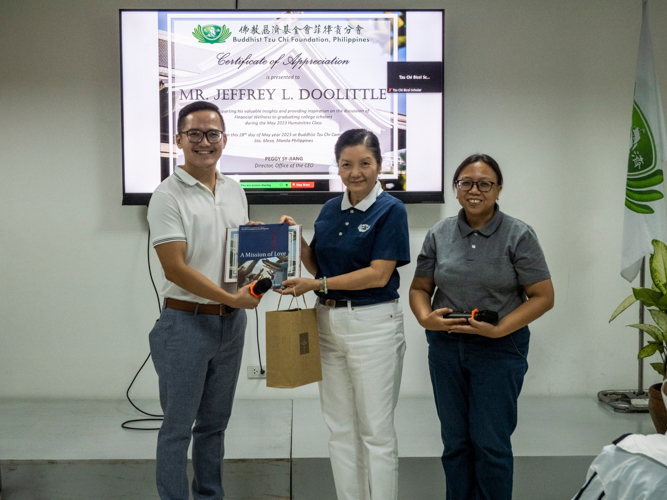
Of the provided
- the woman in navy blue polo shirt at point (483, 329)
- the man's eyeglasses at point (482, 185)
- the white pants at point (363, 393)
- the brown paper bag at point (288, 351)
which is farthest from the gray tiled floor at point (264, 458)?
the man's eyeglasses at point (482, 185)

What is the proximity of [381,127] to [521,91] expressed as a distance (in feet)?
2.99

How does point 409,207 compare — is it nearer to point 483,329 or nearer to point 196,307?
point 483,329

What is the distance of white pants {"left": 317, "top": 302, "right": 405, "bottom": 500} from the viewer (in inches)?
75.8

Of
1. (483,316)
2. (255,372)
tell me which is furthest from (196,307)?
(255,372)

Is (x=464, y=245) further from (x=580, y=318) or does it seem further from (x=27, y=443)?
(x=27, y=443)

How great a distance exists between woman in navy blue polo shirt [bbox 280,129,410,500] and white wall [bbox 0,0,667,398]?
1.28 m

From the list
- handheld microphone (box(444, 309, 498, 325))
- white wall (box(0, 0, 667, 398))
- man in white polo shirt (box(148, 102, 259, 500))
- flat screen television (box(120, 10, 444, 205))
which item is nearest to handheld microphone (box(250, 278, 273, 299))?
man in white polo shirt (box(148, 102, 259, 500))

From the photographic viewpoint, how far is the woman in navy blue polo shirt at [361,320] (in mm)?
1916

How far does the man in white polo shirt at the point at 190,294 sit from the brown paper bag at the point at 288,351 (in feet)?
0.40

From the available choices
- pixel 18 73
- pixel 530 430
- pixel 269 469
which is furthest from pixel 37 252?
pixel 530 430

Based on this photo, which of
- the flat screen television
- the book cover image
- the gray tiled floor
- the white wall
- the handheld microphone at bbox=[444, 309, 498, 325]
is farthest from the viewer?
the white wall

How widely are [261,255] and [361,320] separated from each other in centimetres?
43

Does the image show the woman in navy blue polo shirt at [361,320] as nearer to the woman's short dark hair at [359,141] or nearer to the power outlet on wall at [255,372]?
the woman's short dark hair at [359,141]

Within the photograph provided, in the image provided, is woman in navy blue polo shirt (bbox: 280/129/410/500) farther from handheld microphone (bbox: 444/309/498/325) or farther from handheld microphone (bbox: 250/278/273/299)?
handheld microphone (bbox: 444/309/498/325)
